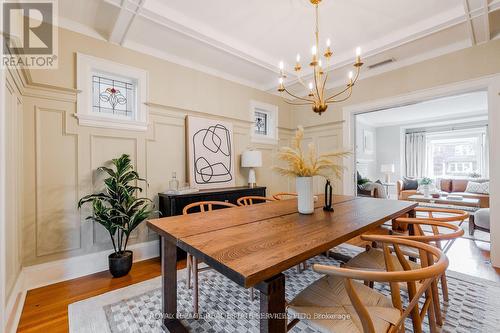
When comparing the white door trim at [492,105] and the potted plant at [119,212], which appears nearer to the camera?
the potted plant at [119,212]

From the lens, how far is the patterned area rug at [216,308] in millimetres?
1637

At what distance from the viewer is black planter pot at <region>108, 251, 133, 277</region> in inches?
94.3

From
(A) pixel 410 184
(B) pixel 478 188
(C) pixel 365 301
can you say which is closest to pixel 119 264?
(C) pixel 365 301

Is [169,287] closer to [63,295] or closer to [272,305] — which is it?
[272,305]

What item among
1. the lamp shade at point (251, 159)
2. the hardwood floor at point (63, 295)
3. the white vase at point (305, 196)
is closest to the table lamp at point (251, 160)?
the lamp shade at point (251, 159)

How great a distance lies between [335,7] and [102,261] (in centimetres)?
374

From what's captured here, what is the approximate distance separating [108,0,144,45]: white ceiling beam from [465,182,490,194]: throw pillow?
8.18m

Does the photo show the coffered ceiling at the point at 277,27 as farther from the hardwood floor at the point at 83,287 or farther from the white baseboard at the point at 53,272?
the hardwood floor at the point at 83,287

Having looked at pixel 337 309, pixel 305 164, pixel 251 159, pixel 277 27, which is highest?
pixel 277 27

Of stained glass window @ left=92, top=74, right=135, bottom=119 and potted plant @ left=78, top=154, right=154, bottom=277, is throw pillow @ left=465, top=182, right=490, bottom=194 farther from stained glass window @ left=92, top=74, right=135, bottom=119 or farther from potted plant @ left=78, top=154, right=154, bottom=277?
stained glass window @ left=92, top=74, right=135, bottom=119

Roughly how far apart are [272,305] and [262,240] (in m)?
0.32

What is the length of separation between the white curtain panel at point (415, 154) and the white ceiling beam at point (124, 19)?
9.06 m

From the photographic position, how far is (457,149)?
7.47 metres

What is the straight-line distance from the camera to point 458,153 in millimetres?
7445
